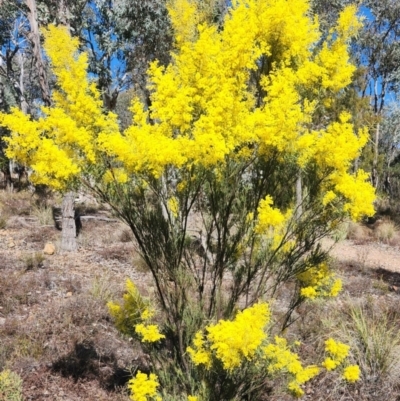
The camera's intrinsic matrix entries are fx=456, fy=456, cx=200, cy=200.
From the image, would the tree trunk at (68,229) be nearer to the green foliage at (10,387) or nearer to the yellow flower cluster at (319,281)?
the green foliage at (10,387)

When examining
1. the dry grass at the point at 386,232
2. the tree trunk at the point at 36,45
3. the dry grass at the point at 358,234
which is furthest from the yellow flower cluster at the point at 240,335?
the dry grass at the point at 386,232

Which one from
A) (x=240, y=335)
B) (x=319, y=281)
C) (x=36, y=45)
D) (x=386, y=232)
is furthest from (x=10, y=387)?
(x=386, y=232)

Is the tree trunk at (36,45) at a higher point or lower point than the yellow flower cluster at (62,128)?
higher

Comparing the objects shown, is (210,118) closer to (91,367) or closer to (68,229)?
(91,367)

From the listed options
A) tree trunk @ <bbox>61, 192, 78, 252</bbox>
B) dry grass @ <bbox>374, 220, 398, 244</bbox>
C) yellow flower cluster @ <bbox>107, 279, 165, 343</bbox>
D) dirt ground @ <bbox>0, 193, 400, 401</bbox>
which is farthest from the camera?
dry grass @ <bbox>374, 220, 398, 244</bbox>

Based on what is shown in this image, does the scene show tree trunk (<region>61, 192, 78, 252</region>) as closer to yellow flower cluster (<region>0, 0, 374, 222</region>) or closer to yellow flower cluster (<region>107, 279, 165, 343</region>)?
yellow flower cluster (<region>107, 279, 165, 343</region>)

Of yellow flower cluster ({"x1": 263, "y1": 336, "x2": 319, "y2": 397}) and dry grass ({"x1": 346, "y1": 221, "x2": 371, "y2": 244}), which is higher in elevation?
dry grass ({"x1": 346, "y1": 221, "x2": 371, "y2": 244})

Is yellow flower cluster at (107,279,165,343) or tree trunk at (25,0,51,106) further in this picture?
tree trunk at (25,0,51,106)

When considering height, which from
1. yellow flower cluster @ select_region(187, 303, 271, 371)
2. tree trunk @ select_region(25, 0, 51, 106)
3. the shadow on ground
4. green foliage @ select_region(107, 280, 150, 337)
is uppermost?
tree trunk @ select_region(25, 0, 51, 106)

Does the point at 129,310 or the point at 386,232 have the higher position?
the point at 386,232

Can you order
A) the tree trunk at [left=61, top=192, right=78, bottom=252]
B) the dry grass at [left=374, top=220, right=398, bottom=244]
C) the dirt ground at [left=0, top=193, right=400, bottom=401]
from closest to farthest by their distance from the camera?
the dirt ground at [left=0, top=193, right=400, bottom=401] < the tree trunk at [left=61, top=192, right=78, bottom=252] < the dry grass at [left=374, top=220, right=398, bottom=244]

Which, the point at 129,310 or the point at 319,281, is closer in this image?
the point at 319,281

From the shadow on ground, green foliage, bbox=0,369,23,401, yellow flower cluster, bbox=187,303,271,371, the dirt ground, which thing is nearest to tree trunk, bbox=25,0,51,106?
the dirt ground

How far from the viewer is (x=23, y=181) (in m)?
20.5
